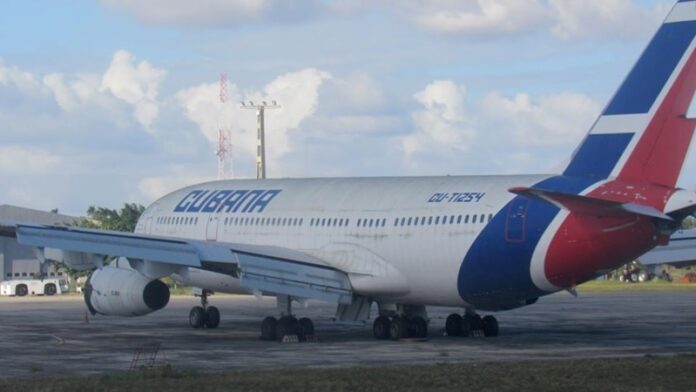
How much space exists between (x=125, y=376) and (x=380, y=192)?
14.1 meters

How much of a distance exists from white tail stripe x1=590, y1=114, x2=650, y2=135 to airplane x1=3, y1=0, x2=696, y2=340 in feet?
0.11

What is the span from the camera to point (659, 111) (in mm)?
28781

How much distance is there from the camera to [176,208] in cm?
4247

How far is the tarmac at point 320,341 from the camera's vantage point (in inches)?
1081

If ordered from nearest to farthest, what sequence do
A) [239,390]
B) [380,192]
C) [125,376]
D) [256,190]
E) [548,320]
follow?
[239,390], [125,376], [380,192], [256,190], [548,320]

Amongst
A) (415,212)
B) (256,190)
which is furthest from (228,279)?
(415,212)

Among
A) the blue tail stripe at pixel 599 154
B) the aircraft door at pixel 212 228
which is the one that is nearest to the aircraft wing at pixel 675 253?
the blue tail stripe at pixel 599 154

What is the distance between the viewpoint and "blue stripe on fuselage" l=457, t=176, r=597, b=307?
98.2 ft

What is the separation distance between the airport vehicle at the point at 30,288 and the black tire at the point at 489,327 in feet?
164

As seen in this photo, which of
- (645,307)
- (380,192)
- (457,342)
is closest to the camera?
(457,342)

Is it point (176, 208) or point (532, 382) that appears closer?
point (532, 382)

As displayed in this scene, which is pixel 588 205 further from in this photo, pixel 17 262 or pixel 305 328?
pixel 17 262

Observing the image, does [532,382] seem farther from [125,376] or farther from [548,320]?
[548,320]

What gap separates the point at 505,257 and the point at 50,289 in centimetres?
5576
